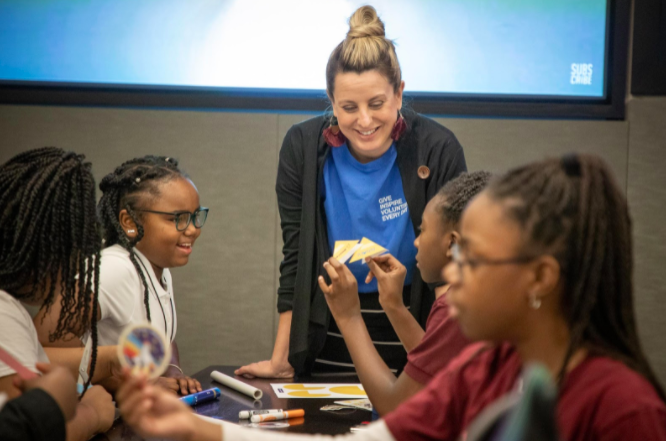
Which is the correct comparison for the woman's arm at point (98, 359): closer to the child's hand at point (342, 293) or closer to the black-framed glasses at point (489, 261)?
the child's hand at point (342, 293)

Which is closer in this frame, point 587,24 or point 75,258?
point 75,258

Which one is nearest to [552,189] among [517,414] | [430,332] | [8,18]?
[517,414]

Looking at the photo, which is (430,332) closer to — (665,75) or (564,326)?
(564,326)

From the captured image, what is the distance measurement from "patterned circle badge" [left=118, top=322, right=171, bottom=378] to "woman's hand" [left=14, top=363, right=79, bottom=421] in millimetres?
97

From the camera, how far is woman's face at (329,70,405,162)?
2.21 metres

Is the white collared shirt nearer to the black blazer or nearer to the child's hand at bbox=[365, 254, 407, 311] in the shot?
the black blazer

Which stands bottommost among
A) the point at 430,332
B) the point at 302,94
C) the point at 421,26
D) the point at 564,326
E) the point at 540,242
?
the point at 430,332

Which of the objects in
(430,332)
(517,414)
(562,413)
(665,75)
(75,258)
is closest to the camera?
(517,414)

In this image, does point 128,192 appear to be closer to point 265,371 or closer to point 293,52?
point 265,371

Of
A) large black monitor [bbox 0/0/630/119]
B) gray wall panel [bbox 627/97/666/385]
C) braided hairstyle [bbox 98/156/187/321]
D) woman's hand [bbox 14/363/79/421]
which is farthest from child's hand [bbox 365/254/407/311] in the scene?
gray wall panel [bbox 627/97/666/385]

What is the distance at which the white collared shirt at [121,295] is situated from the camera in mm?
1895

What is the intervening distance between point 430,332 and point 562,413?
0.61 metres

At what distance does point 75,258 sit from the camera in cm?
135

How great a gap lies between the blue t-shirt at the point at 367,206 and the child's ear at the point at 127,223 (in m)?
0.61
